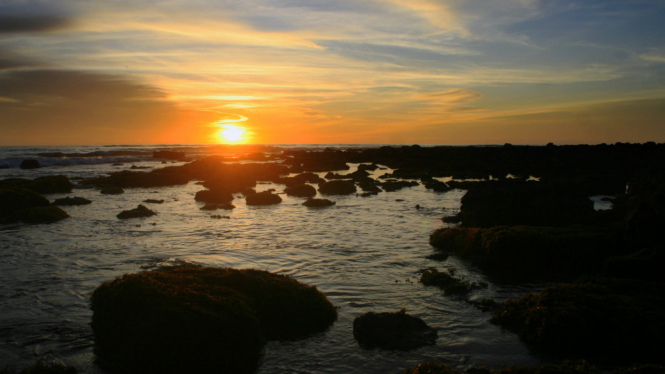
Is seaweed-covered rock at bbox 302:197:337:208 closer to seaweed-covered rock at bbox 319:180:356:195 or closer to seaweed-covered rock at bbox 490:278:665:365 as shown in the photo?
seaweed-covered rock at bbox 319:180:356:195

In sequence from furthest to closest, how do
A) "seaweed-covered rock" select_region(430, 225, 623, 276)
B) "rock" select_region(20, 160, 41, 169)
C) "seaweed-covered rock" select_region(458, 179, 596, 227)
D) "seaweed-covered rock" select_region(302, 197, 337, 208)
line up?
"rock" select_region(20, 160, 41, 169), "seaweed-covered rock" select_region(302, 197, 337, 208), "seaweed-covered rock" select_region(458, 179, 596, 227), "seaweed-covered rock" select_region(430, 225, 623, 276)

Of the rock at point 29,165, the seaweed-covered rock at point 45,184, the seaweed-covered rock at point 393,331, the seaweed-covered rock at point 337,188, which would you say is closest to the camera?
the seaweed-covered rock at point 393,331

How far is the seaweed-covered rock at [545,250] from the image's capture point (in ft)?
39.8

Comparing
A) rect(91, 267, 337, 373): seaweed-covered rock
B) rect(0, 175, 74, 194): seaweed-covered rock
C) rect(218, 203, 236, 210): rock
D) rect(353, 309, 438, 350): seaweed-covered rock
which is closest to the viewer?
rect(91, 267, 337, 373): seaweed-covered rock

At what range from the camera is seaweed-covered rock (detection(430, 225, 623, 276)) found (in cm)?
1214

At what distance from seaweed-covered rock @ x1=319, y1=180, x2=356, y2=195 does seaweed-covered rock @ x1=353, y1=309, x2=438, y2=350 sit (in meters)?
23.4

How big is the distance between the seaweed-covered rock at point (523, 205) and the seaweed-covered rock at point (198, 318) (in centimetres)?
1107

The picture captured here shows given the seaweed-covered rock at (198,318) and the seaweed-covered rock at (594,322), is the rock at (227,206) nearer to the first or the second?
the seaweed-covered rock at (198,318)

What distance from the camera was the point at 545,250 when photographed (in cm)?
1252

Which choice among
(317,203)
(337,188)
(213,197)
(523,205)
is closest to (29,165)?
(213,197)

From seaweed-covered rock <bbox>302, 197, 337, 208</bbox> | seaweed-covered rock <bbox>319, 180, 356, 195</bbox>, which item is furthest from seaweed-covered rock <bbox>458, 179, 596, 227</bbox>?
seaweed-covered rock <bbox>319, 180, 356, 195</bbox>

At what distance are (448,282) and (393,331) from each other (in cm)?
371

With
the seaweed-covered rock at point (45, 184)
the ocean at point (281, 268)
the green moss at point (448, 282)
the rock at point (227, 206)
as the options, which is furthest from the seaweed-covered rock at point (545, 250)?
the seaweed-covered rock at point (45, 184)

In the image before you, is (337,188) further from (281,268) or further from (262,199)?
(281,268)
